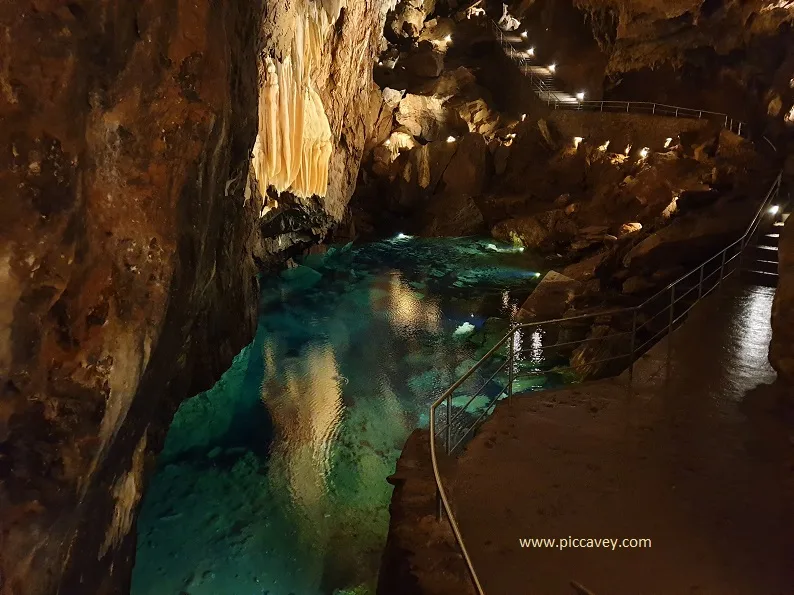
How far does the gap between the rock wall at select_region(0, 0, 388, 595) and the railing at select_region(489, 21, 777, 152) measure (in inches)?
612

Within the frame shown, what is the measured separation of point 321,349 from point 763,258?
832cm

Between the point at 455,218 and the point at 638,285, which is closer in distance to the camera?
the point at 638,285

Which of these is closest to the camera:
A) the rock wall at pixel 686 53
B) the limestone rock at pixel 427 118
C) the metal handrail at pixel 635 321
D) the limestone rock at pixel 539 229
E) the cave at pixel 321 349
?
the cave at pixel 321 349

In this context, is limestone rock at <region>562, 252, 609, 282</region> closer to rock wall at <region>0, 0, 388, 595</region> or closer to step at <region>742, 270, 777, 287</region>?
step at <region>742, 270, 777, 287</region>

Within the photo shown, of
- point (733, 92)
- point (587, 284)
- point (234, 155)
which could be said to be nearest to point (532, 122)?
point (733, 92)

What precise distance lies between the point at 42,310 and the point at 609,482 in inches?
168

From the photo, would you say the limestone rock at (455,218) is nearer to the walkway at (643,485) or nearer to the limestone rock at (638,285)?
the limestone rock at (638,285)

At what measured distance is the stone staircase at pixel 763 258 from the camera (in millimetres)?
9281

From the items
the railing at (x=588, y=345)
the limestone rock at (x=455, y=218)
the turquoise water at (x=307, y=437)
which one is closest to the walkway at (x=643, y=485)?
the turquoise water at (x=307, y=437)

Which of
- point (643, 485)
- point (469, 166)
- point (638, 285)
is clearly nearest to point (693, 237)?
point (638, 285)

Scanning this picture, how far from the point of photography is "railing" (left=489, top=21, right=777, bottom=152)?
17.0 meters

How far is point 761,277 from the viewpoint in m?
9.33

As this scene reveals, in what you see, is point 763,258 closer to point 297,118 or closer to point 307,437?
point 307,437

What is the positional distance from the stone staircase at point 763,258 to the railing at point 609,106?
20.4 feet
